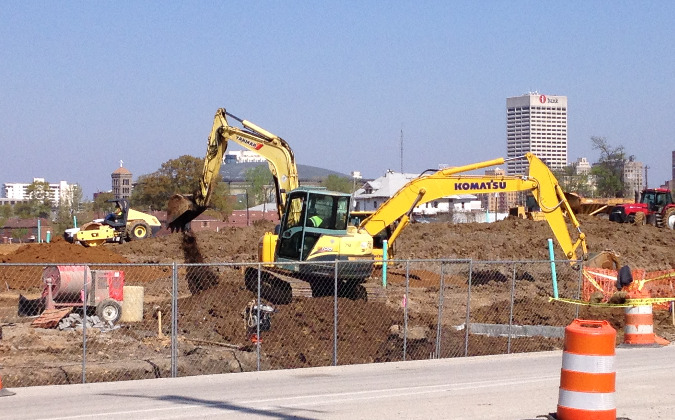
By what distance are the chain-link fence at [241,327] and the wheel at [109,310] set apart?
0.02 m

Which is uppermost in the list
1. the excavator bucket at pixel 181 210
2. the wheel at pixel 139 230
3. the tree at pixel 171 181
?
the tree at pixel 171 181

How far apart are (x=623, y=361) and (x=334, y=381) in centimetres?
524

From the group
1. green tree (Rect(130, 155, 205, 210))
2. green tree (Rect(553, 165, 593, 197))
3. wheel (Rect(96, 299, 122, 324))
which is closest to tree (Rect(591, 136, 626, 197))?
green tree (Rect(553, 165, 593, 197))

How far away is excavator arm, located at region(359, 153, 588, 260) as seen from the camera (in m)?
29.9

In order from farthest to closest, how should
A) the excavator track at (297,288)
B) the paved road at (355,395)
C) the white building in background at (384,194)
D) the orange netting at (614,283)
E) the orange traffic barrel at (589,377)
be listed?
the white building in background at (384,194) → the orange netting at (614,283) → the excavator track at (297,288) → the paved road at (355,395) → the orange traffic barrel at (589,377)

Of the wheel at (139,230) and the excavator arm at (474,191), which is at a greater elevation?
the excavator arm at (474,191)

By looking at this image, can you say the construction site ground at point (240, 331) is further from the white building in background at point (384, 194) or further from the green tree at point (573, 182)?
the green tree at point (573, 182)

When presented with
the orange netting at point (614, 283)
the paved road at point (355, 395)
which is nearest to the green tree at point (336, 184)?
the orange netting at point (614, 283)

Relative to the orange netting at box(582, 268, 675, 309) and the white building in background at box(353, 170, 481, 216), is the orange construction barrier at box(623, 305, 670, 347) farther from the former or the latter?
the white building in background at box(353, 170, 481, 216)

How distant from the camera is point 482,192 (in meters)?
30.3

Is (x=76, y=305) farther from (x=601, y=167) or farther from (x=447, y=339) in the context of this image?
(x=601, y=167)

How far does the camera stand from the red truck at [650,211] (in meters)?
53.3

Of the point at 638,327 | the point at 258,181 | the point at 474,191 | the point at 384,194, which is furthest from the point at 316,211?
the point at 258,181

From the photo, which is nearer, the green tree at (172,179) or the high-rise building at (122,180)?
the green tree at (172,179)
